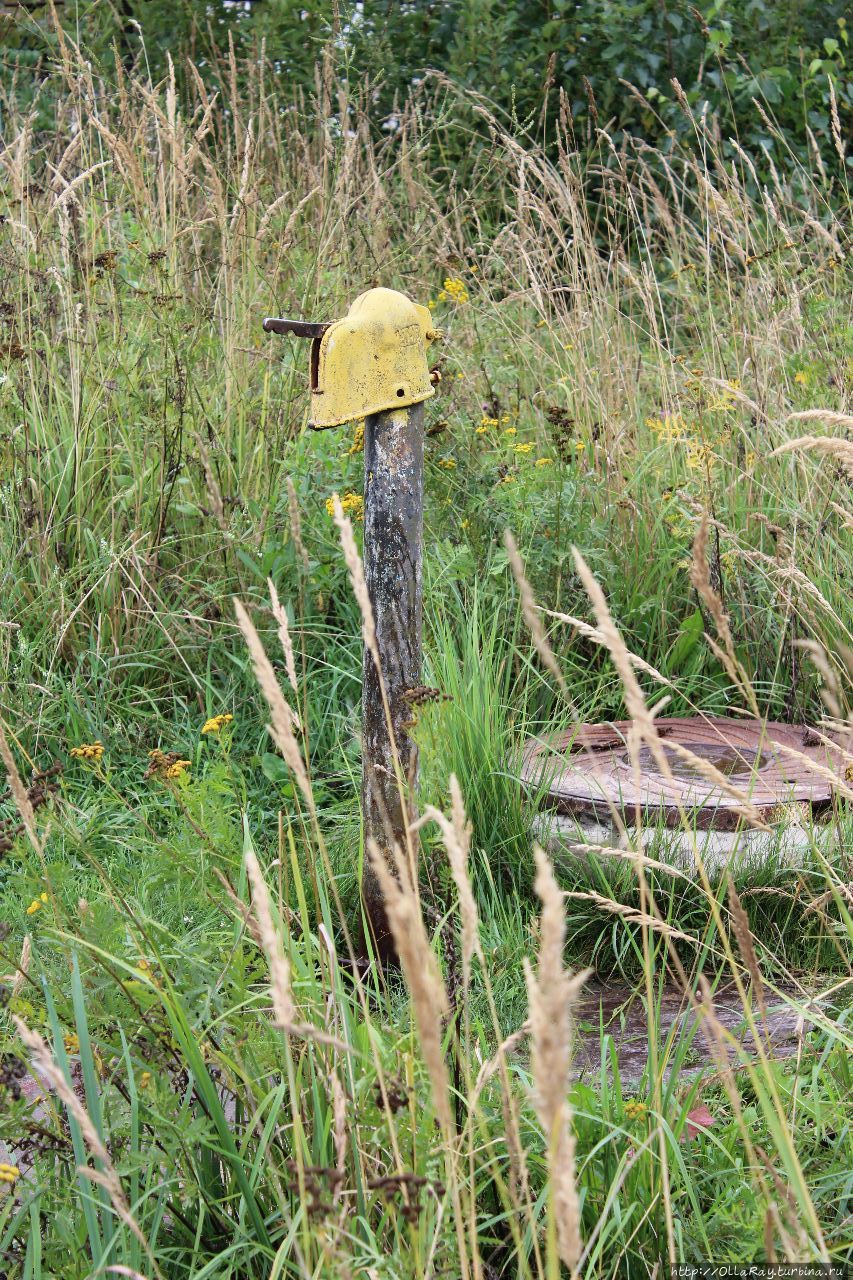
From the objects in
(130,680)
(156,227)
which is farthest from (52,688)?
(156,227)

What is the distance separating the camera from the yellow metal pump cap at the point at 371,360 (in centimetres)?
248

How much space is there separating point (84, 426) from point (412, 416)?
194cm

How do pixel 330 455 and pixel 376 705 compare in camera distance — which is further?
pixel 330 455

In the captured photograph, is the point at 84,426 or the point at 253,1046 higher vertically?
the point at 84,426

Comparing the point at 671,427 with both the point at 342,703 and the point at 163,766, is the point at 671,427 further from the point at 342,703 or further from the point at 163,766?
the point at 163,766

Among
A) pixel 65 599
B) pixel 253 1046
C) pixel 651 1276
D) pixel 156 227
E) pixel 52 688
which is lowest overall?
pixel 651 1276

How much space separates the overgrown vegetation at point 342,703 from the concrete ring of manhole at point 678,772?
0.10 m

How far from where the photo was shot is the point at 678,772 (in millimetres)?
3387

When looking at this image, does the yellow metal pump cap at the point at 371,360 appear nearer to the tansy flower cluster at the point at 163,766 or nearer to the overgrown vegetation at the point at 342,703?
the overgrown vegetation at the point at 342,703

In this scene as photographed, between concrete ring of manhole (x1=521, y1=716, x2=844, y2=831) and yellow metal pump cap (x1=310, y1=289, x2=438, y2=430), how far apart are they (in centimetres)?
82

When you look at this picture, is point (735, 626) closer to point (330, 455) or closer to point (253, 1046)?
point (330, 455)

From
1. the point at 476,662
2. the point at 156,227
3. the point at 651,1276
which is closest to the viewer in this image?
the point at 651,1276

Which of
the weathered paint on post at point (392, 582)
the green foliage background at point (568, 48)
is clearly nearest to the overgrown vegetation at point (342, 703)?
the weathered paint on post at point (392, 582)

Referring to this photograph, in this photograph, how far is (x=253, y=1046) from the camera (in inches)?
73.6
